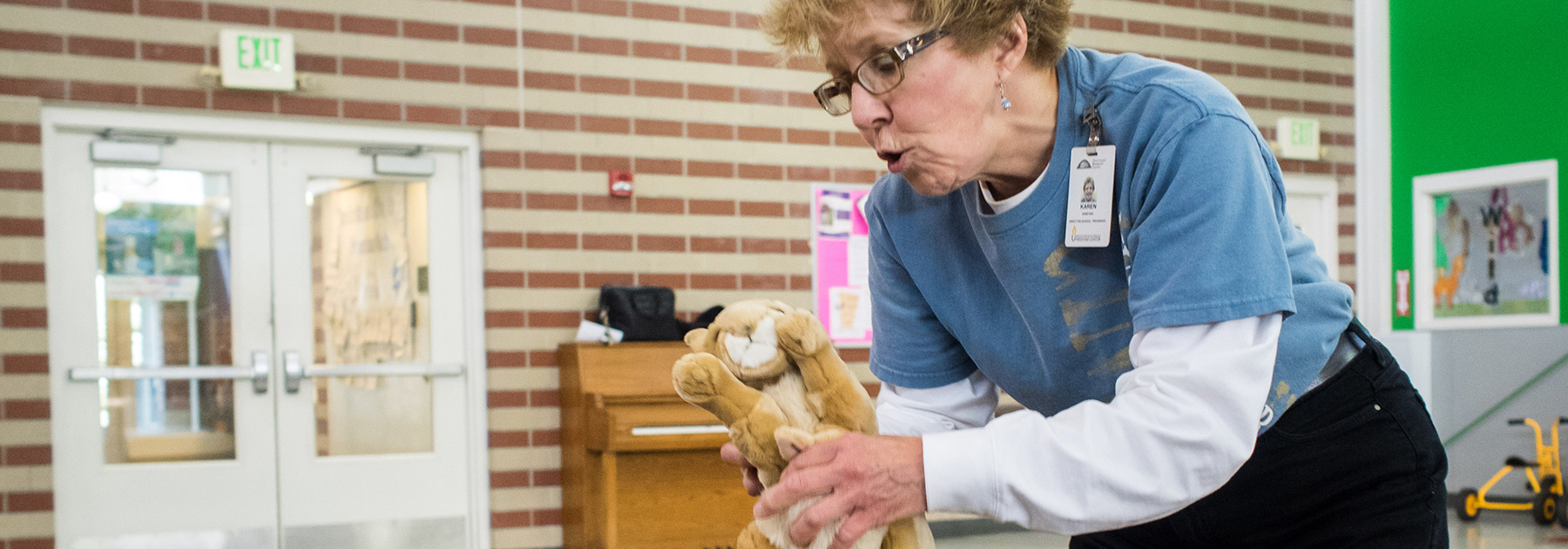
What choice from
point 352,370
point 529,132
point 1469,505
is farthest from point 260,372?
point 1469,505

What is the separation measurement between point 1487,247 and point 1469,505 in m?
1.47

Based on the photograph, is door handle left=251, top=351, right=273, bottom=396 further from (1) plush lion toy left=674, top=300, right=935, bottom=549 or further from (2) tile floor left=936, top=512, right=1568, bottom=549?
(1) plush lion toy left=674, top=300, right=935, bottom=549

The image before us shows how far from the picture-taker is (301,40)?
4410 millimetres

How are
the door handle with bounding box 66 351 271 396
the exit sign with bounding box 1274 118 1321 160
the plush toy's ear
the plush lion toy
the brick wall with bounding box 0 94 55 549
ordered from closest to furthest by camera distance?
the plush lion toy, the plush toy's ear, the brick wall with bounding box 0 94 55 549, the door handle with bounding box 66 351 271 396, the exit sign with bounding box 1274 118 1321 160

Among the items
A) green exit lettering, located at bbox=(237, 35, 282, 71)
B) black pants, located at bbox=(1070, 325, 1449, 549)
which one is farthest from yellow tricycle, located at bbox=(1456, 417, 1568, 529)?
green exit lettering, located at bbox=(237, 35, 282, 71)

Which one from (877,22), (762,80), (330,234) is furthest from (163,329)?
(877,22)

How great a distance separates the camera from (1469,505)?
5559 mm

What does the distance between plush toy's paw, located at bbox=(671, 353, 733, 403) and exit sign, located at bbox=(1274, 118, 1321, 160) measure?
5.80 m

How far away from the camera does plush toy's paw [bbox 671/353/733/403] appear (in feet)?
4.02

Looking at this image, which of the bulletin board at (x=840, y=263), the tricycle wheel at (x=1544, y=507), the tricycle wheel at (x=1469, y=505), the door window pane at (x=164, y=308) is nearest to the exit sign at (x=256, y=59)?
the door window pane at (x=164, y=308)

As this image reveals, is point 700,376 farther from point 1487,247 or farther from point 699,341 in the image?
point 1487,247

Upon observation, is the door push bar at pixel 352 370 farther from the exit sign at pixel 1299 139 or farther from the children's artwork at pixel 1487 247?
the children's artwork at pixel 1487 247

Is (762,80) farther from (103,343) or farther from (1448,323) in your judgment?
(1448,323)

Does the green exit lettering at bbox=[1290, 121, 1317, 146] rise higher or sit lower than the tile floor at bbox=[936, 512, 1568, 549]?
higher
